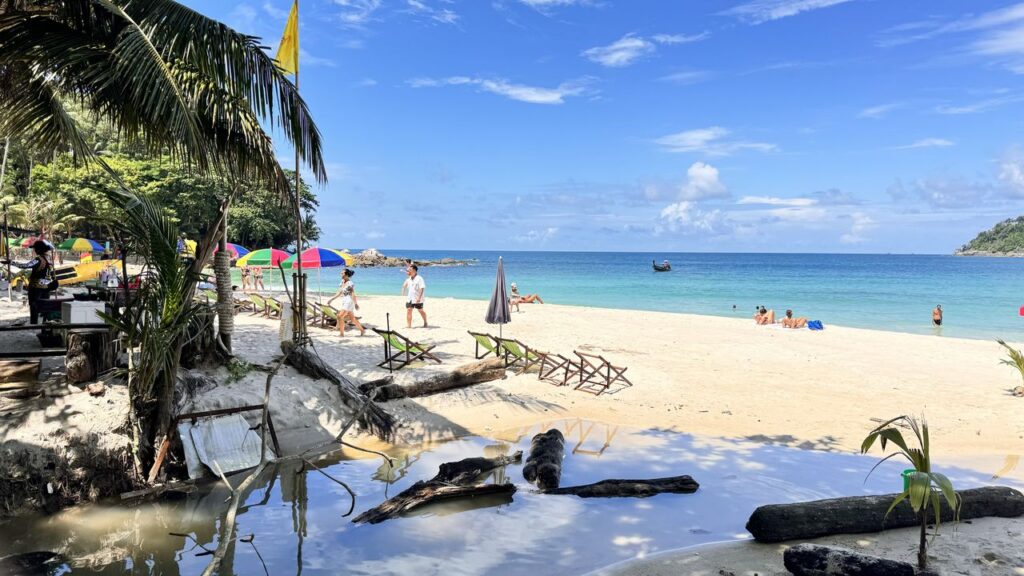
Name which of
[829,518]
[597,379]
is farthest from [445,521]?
[597,379]

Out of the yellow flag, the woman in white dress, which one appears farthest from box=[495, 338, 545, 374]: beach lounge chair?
the yellow flag

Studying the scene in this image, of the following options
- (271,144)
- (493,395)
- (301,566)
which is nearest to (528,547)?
(301,566)

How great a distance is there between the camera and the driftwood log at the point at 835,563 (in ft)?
13.0

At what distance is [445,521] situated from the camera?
5.33m

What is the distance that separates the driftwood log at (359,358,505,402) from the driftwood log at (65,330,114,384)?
3098 mm

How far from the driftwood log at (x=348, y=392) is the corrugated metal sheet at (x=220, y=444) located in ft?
3.87

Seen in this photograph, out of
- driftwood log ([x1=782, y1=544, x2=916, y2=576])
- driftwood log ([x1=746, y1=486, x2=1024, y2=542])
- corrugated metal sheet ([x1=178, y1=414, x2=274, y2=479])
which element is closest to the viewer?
driftwood log ([x1=782, y1=544, x2=916, y2=576])

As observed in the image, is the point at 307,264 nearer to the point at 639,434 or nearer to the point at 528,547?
the point at 639,434

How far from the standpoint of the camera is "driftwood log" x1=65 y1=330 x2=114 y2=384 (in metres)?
5.96

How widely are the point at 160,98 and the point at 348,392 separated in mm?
4080

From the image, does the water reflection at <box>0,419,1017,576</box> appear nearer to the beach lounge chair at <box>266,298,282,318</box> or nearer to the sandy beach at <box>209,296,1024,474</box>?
the sandy beach at <box>209,296,1024,474</box>

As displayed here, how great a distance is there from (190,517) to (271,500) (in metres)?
0.70

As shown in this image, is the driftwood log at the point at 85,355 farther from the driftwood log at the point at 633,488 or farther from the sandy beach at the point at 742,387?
the driftwood log at the point at 633,488

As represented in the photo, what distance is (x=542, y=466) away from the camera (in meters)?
6.21
